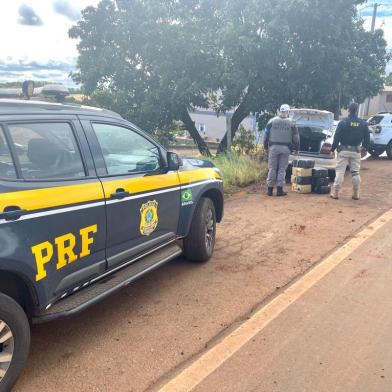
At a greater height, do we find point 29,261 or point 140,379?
point 29,261

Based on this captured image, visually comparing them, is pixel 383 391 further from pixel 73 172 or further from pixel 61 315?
pixel 73 172

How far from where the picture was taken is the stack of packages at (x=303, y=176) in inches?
372

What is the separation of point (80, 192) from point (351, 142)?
21.9ft

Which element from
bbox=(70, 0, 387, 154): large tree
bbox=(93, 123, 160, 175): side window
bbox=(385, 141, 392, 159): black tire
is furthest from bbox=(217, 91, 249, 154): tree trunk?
bbox=(93, 123, 160, 175): side window

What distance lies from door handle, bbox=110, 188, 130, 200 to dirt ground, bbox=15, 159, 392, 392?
1056 millimetres

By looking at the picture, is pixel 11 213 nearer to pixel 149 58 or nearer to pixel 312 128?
pixel 312 128

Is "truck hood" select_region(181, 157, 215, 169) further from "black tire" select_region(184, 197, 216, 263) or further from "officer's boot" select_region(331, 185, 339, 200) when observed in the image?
"officer's boot" select_region(331, 185, 339, 200)

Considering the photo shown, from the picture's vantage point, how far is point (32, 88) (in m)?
3.85

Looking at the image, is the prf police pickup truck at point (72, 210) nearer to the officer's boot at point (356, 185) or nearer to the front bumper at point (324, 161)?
the officer's boot at point (356, 185)

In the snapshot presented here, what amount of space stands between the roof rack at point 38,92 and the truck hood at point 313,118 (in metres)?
8.25

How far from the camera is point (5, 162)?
2867 millimetres

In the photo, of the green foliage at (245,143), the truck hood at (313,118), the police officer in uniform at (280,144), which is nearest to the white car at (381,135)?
the green foliage at (245,143)

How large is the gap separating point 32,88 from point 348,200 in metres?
6.69

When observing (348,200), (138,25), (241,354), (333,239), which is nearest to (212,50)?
(138,25)
